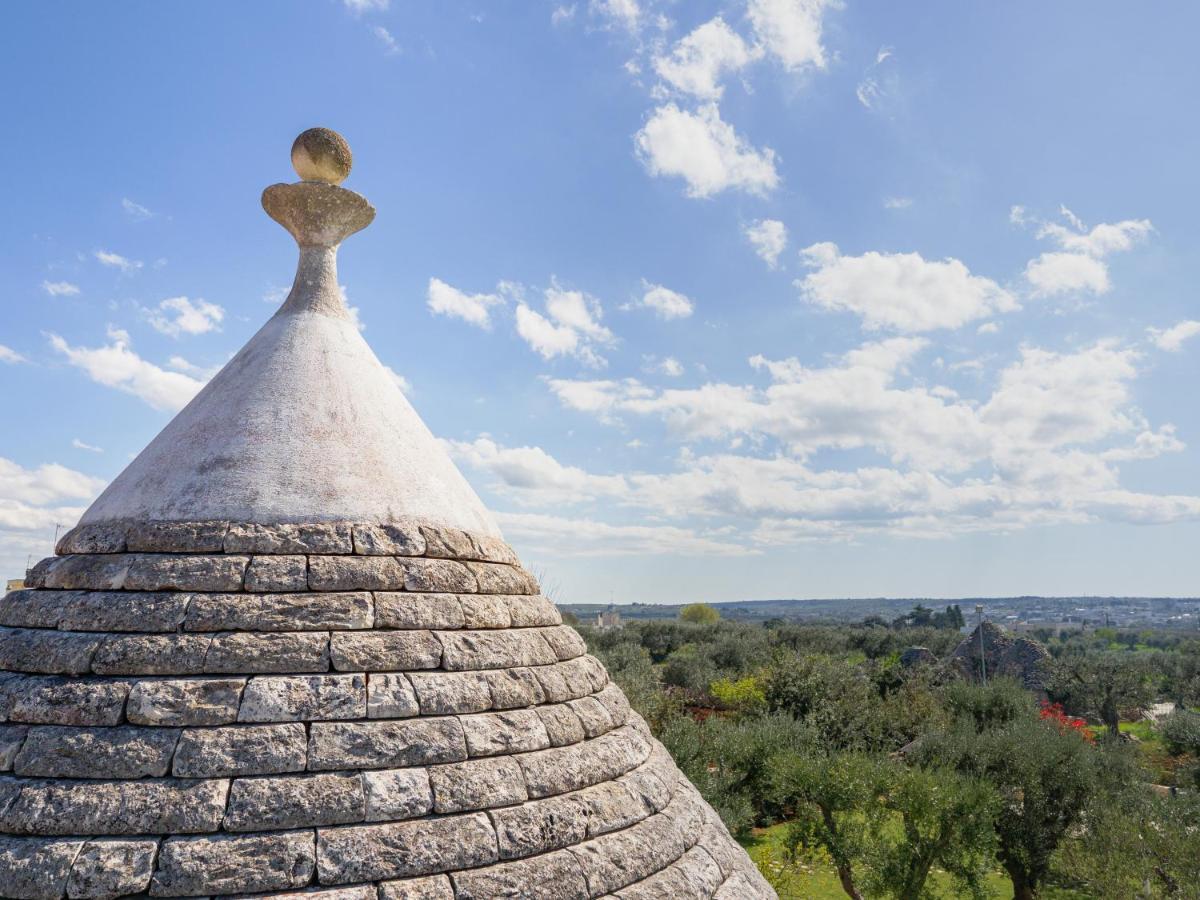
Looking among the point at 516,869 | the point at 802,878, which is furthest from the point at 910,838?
the point at 516,869

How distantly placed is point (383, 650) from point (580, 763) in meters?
1.30

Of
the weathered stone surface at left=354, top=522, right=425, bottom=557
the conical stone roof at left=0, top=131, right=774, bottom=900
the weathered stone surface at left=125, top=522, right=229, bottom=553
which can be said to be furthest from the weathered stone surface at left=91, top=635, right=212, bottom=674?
the weathered stone surface at left=354, top=522, right=425, bottom=557

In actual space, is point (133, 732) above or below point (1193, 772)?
above

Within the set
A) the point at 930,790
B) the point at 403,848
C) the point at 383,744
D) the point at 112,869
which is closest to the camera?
the point at 112,869

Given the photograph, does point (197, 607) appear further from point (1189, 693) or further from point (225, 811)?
point (1189, 693)

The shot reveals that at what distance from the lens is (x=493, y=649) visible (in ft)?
14.3

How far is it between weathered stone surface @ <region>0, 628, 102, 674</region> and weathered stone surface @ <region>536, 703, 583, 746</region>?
233 centimetres

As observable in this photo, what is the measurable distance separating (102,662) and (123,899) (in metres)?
1.10

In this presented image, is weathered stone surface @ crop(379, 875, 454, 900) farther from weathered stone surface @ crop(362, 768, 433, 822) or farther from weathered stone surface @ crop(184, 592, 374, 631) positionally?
weathered stone surface @ crop(184, 592, 374, 631)

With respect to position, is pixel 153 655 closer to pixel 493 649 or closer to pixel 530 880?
pixel 493 649

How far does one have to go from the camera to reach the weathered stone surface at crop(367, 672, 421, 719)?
3.75 m

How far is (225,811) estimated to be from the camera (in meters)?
3.34

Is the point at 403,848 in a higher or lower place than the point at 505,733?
lower

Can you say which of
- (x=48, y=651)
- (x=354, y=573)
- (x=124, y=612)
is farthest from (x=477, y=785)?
(x=48, y=651)
